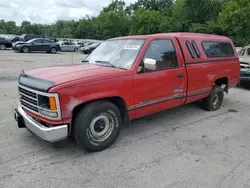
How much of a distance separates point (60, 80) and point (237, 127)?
12.5 feet

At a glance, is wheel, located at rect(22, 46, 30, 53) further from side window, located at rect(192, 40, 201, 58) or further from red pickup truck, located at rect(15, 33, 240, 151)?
side window, located at rect(192, 40, 201, 58)

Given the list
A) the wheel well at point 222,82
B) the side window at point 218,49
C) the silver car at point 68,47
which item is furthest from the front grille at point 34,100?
the silver car at point 68,47

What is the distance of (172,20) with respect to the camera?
59.0 m

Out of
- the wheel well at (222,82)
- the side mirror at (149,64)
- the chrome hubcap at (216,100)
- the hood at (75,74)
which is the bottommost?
the chrome hubcap at (216,100)

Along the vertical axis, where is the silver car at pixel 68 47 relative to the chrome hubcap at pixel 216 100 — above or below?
above

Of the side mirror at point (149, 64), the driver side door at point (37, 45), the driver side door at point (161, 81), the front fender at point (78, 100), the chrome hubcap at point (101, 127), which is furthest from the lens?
the driver side door at point (37, 45)

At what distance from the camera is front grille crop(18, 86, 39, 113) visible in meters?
3.41

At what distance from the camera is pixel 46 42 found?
2477 centimetres

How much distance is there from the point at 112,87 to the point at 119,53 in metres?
1.00

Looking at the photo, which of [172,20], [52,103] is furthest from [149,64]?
[172,20]

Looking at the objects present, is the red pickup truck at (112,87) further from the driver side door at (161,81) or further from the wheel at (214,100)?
the wheel at (214,100)

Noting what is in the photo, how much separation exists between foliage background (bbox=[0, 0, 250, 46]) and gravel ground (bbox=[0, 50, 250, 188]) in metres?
20.6

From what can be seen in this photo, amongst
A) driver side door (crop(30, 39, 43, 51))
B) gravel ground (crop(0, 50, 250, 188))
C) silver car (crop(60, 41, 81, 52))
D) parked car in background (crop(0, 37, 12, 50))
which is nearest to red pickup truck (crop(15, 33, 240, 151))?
gravel ground (crop(0, 50, 250, 188))

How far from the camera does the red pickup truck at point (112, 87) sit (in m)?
3.22
